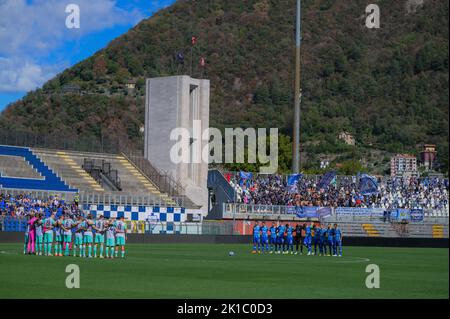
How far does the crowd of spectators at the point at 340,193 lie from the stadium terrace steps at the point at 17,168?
16.2m

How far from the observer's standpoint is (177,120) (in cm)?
6912

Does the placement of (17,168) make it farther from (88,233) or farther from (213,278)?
(213,278)

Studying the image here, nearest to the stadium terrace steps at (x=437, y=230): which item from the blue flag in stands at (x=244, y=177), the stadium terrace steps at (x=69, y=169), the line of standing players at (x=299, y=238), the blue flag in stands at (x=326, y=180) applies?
the blue flag in stands at (x=326, y=180)

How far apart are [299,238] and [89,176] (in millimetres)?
24738

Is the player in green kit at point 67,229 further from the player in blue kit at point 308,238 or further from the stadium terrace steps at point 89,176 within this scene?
the stadium terrace steps at point 89,176

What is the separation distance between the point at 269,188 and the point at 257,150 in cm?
4189

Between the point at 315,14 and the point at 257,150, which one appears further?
the point at 315,14

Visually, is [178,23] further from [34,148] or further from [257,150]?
[34,148]

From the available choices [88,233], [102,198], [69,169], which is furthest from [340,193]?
[88,233]

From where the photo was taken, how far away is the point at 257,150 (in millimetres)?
112500
